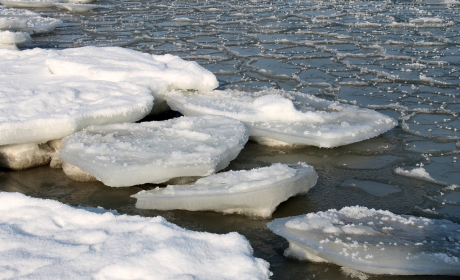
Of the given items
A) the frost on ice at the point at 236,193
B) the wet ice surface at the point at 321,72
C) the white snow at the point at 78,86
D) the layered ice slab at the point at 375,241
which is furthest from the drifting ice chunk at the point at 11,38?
the layered ice slab at the point at 375,241

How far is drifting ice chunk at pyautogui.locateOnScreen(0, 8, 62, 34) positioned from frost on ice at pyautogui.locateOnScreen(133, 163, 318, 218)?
5285 mm

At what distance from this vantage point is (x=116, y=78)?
4.32 metres

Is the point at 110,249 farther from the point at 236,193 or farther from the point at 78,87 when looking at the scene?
the point at 78,87

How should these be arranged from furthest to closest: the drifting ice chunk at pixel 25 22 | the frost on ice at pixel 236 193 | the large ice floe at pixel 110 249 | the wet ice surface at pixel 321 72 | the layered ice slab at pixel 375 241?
the drifting ice chunk at pixel 25 22
the wet ice surface at pixel 321 72
the frost on ice at pixel 236 193
the layered ice slab at pixel 375 241
the large ice floe at pixel 110 249

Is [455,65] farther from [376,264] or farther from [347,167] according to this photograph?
[376,264]

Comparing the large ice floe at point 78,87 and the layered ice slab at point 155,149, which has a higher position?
the large ice floe at point 78,87

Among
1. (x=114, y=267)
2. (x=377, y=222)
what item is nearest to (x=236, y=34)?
(x=377, y=222)

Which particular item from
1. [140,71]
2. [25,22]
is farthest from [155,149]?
[25,22]

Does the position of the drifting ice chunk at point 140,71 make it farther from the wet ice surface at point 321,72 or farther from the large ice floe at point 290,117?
the wet ice surface at point 321,72

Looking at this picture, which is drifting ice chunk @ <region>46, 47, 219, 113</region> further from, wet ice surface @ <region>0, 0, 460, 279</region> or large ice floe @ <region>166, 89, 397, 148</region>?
wet ice surface @ <region>0, 0, 460, 279</region>

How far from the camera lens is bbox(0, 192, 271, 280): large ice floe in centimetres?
213

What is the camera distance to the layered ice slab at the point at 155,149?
9.93ft

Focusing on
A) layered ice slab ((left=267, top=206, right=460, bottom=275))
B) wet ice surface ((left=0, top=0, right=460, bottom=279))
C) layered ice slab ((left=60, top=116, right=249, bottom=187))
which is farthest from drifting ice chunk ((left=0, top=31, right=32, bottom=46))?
layered ice slab ((left=267, top=206, right=460, bottom=275))

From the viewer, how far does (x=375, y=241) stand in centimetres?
247
